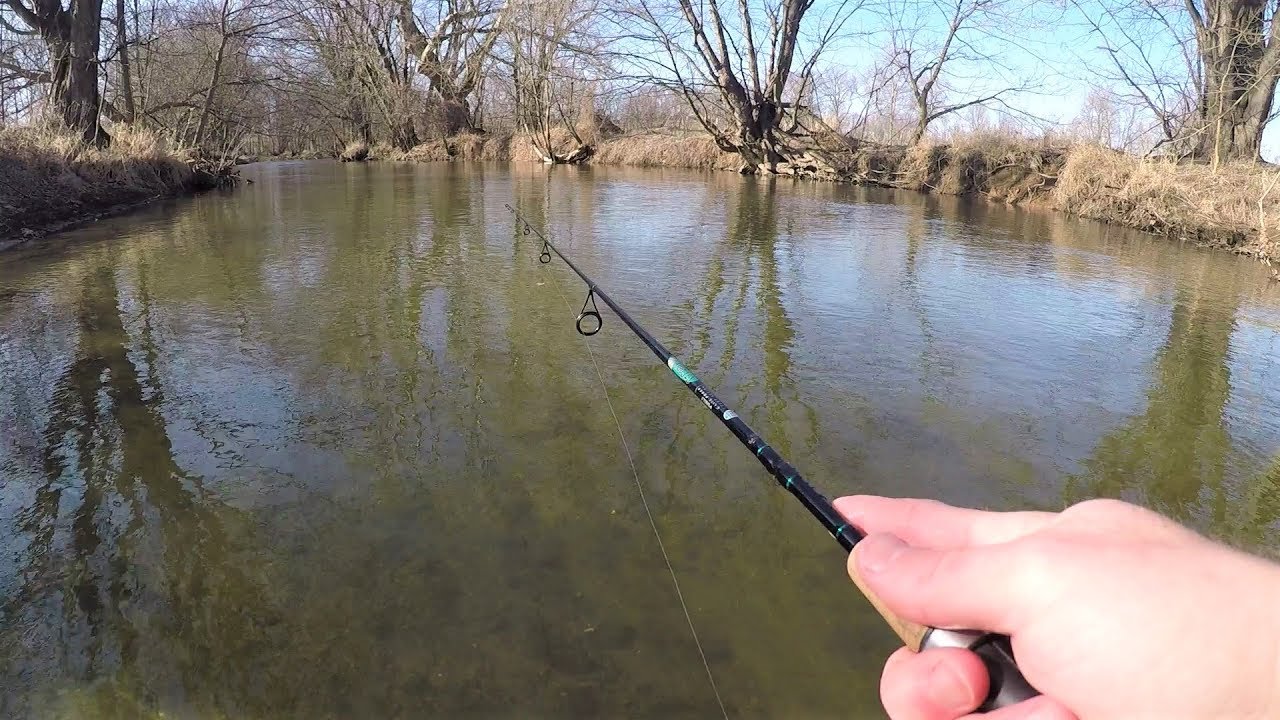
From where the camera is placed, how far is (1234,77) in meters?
14.6

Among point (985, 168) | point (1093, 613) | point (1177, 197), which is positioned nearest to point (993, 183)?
point (985, 168)

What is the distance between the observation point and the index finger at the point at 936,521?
3.40 feet

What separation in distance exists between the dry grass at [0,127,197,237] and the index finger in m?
12.4

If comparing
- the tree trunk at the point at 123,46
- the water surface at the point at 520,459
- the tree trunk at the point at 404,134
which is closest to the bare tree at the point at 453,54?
the tree trunk at the point at 404,134

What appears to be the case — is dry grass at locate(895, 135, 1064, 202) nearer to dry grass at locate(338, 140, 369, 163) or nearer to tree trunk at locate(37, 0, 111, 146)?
tree trunk at locate(37, 0, 111, 146)

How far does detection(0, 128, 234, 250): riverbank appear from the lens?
10.6 meters

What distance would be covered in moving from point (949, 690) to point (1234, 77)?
1889 centimetres

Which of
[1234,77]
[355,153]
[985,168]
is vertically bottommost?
[985,168]

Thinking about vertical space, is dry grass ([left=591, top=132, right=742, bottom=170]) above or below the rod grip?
above

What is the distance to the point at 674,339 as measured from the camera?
227 inches

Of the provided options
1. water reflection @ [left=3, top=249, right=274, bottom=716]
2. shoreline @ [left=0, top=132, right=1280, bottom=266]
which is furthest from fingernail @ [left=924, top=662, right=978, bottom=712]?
shoreline @ [left=0, top=132, right=1280, bottom=266]

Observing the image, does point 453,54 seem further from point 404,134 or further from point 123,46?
point 123,46

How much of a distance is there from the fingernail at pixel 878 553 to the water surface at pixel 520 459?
1.51 meters

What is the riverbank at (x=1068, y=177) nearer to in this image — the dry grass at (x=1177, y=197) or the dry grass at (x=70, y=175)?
the dry grass at (x=1177, y=197)
